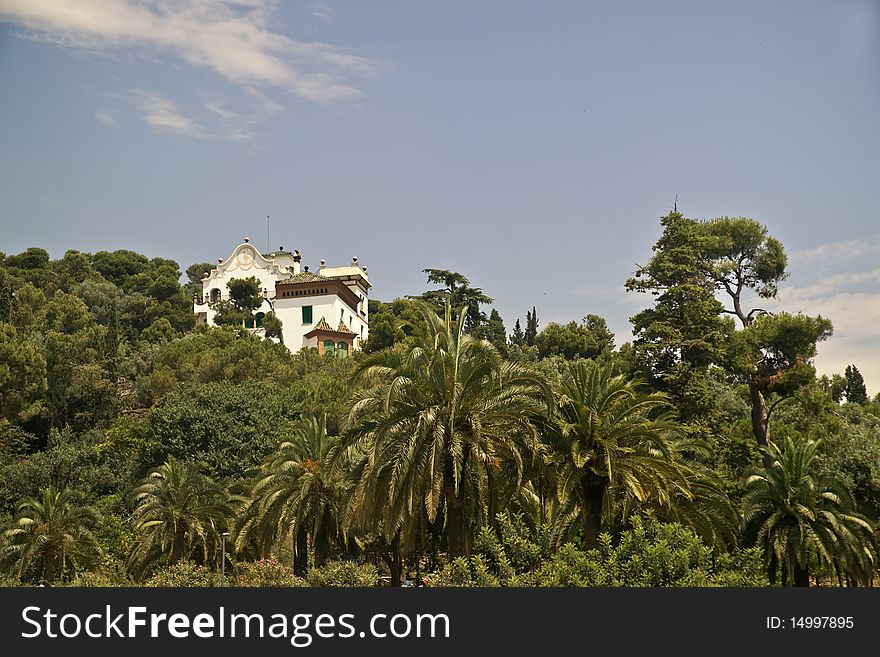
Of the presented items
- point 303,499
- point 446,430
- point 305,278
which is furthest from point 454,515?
point 305,278

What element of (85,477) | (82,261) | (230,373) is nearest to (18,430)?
(85,477)

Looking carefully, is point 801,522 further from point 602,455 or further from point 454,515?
point 454,515

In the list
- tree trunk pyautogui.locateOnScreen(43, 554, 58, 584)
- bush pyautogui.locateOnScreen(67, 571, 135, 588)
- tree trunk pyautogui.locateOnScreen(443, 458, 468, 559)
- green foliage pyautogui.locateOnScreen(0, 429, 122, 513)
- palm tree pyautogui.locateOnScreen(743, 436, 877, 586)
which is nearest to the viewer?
tree trunk pyautogui.locateOnScreen(443, 458, 468, 559)

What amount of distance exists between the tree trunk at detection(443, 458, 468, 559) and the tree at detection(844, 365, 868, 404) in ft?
182

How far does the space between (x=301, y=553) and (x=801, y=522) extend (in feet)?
44.4

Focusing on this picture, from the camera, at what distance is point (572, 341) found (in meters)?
76.5

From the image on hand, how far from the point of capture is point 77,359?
177ft

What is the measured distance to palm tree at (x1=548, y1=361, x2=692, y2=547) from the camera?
791 inches

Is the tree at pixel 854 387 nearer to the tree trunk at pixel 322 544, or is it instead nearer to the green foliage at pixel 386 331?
the green foliage at pixel 386 331

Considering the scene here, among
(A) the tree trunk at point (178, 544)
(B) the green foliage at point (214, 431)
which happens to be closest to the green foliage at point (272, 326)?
(B) the green foliage at point (214, 431)

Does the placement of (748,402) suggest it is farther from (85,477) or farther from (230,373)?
(85,477)

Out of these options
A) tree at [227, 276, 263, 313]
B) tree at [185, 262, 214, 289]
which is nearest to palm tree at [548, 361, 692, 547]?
tree at [227, 276, 263, 313]

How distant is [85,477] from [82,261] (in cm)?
7779

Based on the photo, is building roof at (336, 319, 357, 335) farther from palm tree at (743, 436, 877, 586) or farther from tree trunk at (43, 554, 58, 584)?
palm tree at (743, 436, 877, 586)
